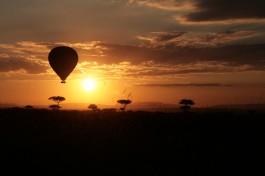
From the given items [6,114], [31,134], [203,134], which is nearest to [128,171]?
[203,134]

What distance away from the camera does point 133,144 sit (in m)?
44.6

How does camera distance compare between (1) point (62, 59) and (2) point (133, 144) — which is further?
(1) point (62, 59)

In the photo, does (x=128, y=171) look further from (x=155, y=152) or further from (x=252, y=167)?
(x=252, y=167)

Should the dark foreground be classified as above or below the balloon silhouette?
below

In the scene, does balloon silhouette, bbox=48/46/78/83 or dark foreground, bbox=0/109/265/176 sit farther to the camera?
balloon silhouette, bbox=48/46/78/83

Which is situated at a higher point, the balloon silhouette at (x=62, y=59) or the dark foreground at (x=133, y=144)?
the balloon silhouette at (x=62, y=59)

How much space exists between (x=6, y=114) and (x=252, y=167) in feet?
125

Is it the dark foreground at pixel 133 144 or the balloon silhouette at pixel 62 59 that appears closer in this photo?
the dark foreground at pixel 133 144

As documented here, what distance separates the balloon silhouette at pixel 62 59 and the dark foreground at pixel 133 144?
32.6 feet

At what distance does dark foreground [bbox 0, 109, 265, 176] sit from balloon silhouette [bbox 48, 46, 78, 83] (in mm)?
9949

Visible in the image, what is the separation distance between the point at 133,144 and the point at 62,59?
27405 mm

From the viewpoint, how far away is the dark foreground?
1462 inches

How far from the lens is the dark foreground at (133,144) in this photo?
37125 mm

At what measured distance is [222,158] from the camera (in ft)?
129
